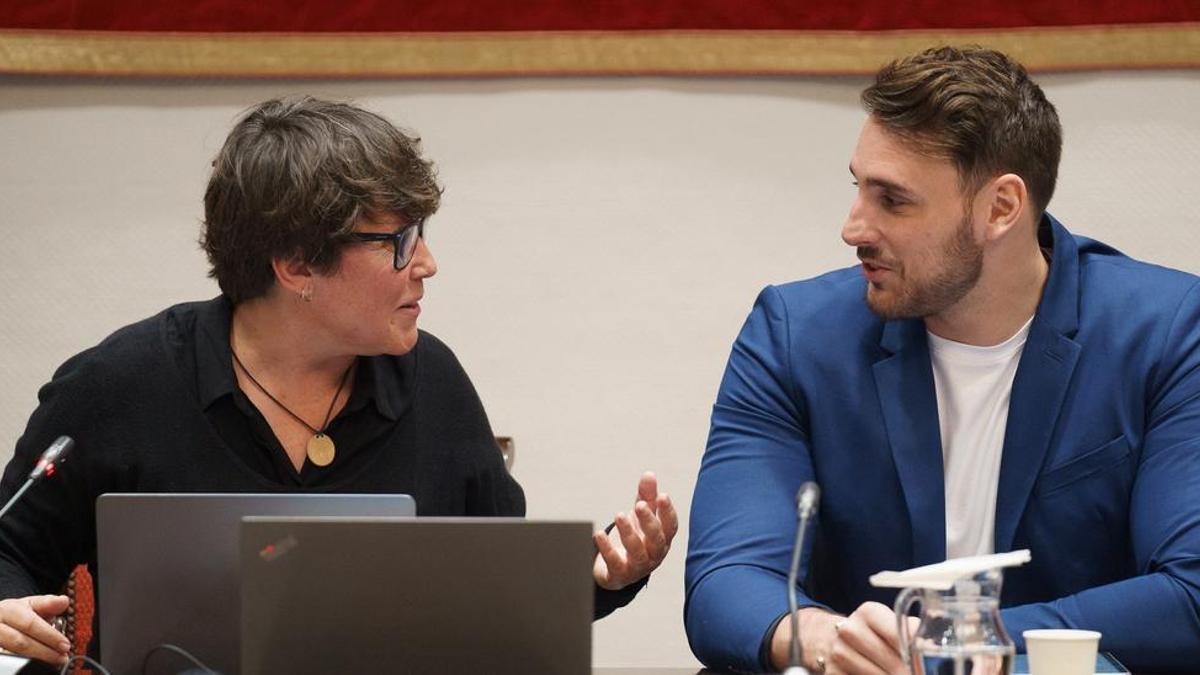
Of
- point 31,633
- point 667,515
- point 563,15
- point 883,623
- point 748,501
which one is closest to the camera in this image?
point 883,623

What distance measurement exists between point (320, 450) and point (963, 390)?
0.87 metres

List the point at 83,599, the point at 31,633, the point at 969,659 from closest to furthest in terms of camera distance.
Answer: the point at 969,659
the point at 31,633
the point at 83,599

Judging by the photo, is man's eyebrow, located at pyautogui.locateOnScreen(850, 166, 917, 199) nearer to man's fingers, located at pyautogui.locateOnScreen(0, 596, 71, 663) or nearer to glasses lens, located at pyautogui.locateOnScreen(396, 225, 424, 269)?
glasses lens, located at pyautogui.locateOnScreen(396, 225, 424, 269)

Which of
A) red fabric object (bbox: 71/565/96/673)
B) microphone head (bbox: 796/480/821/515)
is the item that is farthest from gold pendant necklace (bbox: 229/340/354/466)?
microphone head (bbox: 796/480/821/515)

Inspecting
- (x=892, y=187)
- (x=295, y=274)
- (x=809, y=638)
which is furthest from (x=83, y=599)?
(x=892, y=187)

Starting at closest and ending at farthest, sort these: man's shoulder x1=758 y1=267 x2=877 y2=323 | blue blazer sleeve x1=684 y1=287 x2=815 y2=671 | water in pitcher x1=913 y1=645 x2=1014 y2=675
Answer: water in pitcher x1=913 y1=645 x2=1014 y2=675
blue blazer sleeve x1=684 y1=287 x2=815 y2=671
man's shoulder x1=758 y1=267 x2=877 y2=323

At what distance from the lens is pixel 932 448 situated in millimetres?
2025

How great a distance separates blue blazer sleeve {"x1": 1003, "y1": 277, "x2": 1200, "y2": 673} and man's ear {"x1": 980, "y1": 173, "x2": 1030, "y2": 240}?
0.76 ft

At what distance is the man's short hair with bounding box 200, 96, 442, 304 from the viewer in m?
2.04

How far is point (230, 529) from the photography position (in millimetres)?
1622

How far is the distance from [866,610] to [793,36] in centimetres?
158

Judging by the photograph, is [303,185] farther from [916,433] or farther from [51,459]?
[916,433]

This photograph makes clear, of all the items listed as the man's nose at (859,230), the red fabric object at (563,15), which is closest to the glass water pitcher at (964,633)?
the man's nose at (859,230)

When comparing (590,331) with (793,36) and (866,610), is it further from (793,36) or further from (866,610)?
(866,610)
